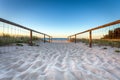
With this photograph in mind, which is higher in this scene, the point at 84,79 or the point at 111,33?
the point at 111,33

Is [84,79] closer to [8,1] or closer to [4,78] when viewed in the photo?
[4,78]

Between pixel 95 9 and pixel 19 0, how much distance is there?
630cm

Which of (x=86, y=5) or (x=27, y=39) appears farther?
(x=86, y=5)

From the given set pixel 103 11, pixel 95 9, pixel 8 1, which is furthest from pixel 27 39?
pixel 103 11

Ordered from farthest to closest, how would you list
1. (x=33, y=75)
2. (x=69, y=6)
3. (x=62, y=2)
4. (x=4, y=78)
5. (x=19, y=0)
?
1. (x=69, y=6)
2. (x=62, y=2)
3. (x=19, y=0)
4. (x=33, y=75)
5. (x=4, y=78)

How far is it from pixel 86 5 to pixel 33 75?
29.3 ft

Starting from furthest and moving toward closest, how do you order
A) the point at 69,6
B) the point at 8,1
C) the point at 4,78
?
the point at 69,6, the point at 8,1, the point at 4,78

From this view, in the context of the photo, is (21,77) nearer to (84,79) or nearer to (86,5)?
(84,79)

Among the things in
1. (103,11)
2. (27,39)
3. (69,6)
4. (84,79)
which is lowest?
(84,79)

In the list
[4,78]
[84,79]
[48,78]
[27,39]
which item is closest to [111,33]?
[84,79]

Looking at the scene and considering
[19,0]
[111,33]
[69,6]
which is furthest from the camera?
[69,6]

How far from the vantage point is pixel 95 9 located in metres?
9.15

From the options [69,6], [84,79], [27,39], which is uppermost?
[69,6]

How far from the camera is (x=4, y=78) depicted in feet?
4.31
